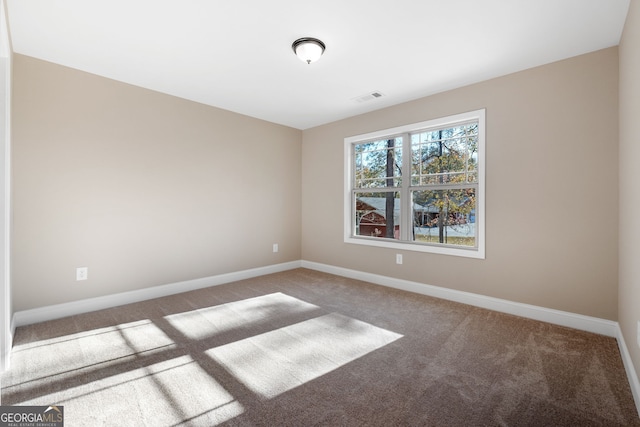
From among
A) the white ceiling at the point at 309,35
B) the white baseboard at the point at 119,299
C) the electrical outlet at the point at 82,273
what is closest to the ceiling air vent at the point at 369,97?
the white ceiling at the point at 309,35

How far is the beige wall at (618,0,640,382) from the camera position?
1792 mm

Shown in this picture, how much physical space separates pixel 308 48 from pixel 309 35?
98 millimetres

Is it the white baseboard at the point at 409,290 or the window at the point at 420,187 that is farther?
the window at the point at 420,187

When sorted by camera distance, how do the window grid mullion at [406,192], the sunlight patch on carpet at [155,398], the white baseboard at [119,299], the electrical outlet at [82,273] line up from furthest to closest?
the window grid mullion at [406,192] < the electrical outlet at [82,273] < the white baseboard at [119,299] < the sunlight patch on carpet at [155,398]

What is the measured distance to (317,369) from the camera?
1998mm

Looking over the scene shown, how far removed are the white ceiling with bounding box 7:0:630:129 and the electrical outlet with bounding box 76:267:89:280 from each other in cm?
205

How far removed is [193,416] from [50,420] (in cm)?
74

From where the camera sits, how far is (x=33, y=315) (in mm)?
2725

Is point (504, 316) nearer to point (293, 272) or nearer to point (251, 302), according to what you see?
point (251, 302)

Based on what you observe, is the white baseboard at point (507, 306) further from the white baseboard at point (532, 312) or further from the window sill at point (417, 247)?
the window sill at point (417, 247)

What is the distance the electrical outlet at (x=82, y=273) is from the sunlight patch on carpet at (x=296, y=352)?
1.80 meters

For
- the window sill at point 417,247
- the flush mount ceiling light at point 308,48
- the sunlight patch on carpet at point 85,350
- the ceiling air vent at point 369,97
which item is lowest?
the sunlight patch on carpet at point 85,350

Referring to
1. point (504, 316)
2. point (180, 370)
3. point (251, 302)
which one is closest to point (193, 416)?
point (180, 370)

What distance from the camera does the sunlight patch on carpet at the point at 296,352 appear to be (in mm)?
1890
